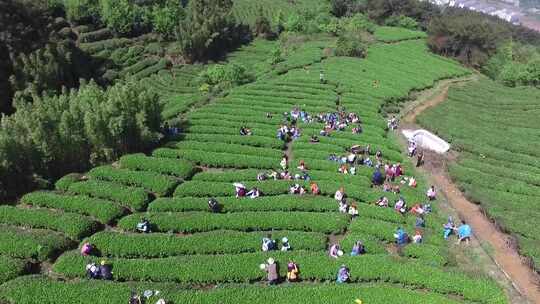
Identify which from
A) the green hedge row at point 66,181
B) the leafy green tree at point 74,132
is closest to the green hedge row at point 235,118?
the leafy green tree at point 74,132

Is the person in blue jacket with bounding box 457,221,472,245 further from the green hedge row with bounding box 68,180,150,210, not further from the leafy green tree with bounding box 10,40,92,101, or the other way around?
the leafy green tree with bounding box 10,40,92,101

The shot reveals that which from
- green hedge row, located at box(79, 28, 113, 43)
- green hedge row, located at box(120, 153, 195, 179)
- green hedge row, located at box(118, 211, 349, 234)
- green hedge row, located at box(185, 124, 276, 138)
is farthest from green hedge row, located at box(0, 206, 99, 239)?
green hedge row, located at box(79, 28, 113, 43)

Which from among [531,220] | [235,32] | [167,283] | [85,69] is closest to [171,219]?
[167,283]

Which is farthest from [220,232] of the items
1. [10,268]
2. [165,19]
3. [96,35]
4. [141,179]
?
[165,19]

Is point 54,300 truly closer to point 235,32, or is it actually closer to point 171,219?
point 171,219

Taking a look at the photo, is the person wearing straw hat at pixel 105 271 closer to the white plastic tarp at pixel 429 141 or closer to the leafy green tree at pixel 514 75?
the white plastic tarp at pixel 429 141

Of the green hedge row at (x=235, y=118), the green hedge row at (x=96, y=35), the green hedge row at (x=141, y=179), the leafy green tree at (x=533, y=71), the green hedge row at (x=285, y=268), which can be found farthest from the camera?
the green hedge row at (x=96, y=35)

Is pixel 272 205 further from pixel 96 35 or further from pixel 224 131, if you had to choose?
pixel 96 35
